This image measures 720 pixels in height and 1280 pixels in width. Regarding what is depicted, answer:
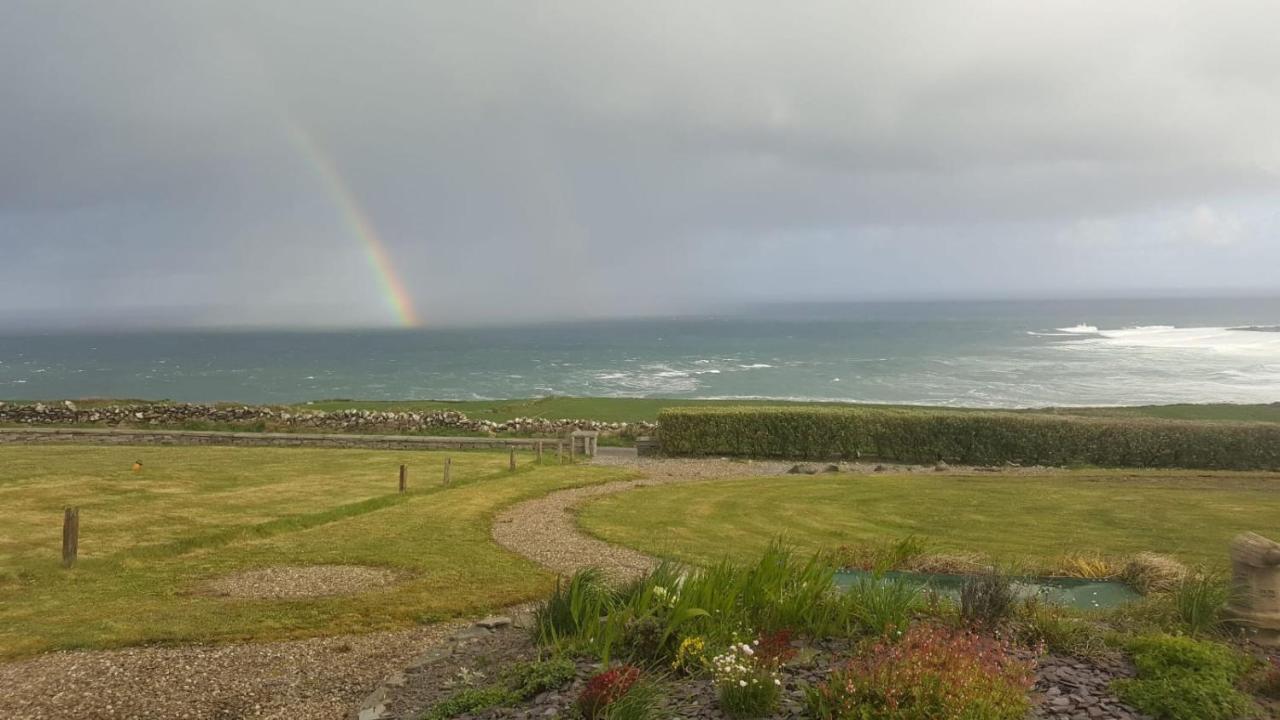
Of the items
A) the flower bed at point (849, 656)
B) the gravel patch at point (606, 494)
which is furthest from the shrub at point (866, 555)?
the flower bed at point (849, 656)

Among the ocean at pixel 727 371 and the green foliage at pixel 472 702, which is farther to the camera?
the ocean at pixel 727 371

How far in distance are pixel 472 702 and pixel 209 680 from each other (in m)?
3.90

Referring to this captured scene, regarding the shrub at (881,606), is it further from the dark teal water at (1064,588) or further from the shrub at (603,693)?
the shrub at (603,693)

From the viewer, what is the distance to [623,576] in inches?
520

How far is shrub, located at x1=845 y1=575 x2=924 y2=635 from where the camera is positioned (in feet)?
27.7

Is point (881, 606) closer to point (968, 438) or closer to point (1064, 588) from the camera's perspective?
point (1064, 588)

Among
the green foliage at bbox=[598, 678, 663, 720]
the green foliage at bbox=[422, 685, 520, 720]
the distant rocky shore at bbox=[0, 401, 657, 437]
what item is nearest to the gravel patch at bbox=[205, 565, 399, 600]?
the green foliage at bbox=[422, 685, 520, 720]

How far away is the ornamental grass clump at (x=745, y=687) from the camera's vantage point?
6.64 m

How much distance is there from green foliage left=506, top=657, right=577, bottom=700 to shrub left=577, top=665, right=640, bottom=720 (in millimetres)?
708

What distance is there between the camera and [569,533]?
17594 millimetres

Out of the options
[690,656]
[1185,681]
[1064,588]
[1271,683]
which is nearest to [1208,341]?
[1064,588]

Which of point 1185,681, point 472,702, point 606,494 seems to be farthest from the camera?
point 606,494

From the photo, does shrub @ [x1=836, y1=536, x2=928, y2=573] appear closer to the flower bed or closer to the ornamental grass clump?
the flower bed

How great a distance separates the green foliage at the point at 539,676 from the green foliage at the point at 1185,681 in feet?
18.1
